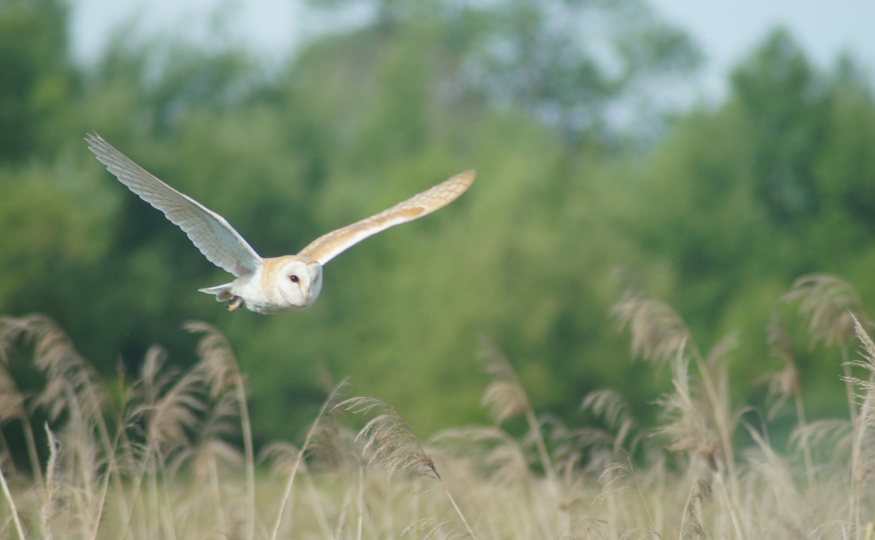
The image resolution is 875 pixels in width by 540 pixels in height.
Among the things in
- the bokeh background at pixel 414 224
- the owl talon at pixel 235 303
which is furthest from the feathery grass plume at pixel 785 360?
the bokeh background at pixel 414 224

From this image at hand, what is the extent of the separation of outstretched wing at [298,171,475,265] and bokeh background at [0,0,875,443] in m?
13.2

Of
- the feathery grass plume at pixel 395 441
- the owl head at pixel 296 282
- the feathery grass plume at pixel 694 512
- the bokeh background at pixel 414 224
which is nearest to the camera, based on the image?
the feathery grass plume at pixel 395 441

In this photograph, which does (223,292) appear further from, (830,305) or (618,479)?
(830,305)

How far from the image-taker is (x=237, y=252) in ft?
12.7

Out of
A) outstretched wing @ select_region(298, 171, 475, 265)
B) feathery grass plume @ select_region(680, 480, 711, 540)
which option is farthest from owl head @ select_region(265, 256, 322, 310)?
feathery grass plume @ select_region(680, 480, 711, 540)

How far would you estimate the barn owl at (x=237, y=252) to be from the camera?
3570 millimetres

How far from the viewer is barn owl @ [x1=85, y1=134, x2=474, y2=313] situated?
357cm

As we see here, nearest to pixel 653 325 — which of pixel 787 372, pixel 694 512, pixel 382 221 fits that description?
pixel 787 372

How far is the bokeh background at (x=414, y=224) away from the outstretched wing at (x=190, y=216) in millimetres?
13186

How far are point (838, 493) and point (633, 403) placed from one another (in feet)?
52.6

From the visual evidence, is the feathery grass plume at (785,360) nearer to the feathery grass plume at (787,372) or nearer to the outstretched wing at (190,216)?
the feathery grass plume at (787,372)

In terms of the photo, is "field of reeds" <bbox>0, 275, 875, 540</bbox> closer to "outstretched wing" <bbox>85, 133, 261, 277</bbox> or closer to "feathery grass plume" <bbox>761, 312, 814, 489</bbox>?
"feathery grass plume" <bbox>761, 312, 814, 489</bbox>

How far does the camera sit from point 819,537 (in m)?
3.42

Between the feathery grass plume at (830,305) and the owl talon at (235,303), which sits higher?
the owl talon at (235,303)
